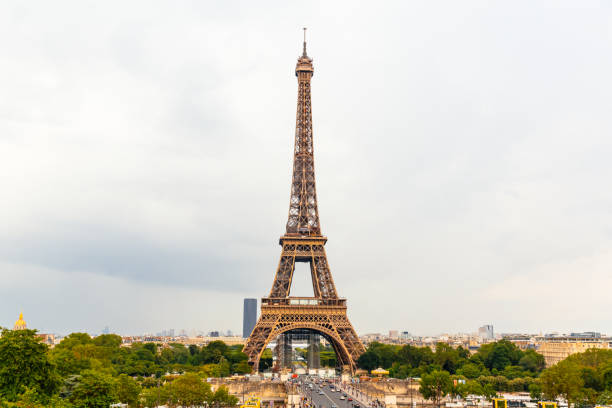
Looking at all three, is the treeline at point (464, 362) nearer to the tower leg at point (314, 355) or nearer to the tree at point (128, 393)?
the tower leg at point (314, 355)

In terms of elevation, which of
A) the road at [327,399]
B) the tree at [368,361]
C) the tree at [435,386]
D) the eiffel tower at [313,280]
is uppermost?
the eiffel tower at [313,280]

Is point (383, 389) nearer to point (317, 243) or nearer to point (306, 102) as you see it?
point (317, 243)

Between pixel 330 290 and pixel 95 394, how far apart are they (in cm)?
5218

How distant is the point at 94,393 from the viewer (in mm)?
33406

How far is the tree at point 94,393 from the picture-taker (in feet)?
108

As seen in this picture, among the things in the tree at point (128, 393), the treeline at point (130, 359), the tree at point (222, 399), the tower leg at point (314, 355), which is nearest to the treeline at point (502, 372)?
the tower leg at point (314, 355)

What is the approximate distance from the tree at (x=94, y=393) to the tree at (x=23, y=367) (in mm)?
1816

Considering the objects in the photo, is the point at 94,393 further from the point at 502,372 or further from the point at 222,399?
the point at 502,372

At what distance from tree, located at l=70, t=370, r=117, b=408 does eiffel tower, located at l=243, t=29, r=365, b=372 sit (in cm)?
4388

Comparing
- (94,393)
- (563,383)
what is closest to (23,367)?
(94,393)

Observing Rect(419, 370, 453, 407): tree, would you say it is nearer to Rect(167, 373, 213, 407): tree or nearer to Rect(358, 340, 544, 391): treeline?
Rect(358, 340, 544, 391): treeline

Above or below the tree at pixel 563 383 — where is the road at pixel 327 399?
below

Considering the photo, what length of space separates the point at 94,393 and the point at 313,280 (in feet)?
181

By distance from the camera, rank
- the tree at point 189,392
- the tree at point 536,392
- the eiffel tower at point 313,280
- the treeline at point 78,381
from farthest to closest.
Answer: the eiffel tower at point 313,280 < the tree at point 536,392 < the tree at point 189,392 < the treeline at point 78,381
